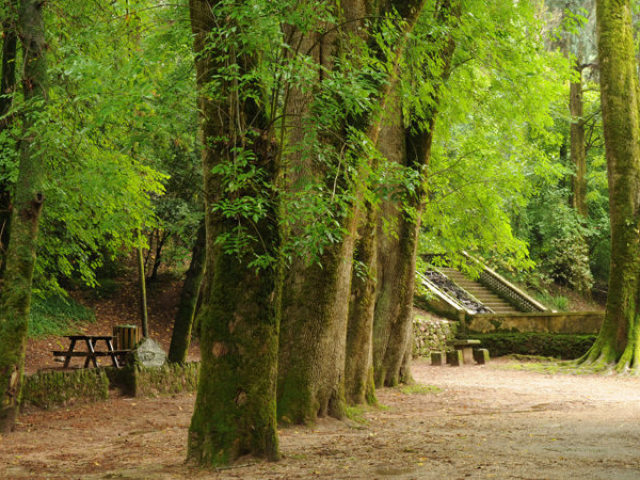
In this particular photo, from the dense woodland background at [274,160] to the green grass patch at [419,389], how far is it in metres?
0.35

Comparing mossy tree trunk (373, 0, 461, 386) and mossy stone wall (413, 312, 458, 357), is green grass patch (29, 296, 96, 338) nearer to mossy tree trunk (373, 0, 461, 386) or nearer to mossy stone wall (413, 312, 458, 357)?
mossy tree trunk (373, 0, 461, 386)

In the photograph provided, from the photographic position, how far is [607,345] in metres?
16.3

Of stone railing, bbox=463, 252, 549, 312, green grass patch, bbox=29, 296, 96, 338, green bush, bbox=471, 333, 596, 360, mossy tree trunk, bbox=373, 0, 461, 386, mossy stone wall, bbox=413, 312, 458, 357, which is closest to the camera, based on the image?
mossy tree trunk, bbox=373, 0, 461, 386

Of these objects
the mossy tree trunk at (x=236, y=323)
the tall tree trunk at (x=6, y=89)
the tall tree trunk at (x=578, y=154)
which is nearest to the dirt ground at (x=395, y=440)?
the mossy tree trunk at (x=236, y=323)

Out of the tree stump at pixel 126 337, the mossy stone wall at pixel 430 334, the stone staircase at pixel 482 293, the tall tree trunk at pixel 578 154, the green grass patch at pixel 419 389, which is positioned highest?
the tall tree trunk at pixel 578 154

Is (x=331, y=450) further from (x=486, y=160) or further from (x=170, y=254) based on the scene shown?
(x=170, y=254)

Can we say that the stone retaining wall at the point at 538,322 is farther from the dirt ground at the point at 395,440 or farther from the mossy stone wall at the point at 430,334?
the dirt ground at the point at 395,440

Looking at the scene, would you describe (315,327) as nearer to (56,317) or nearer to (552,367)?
(552,367)

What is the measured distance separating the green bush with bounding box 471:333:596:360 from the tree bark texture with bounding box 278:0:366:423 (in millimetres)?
13870

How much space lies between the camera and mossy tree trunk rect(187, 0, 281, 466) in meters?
6.11

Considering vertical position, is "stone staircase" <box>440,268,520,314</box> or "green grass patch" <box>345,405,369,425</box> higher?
"stone staircase" <box>440,268,520,314</box>

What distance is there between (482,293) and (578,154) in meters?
9.58

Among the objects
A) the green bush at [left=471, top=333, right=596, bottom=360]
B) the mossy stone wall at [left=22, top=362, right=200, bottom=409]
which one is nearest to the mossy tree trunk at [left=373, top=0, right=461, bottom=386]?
the mossy stone wall at [left=22, top=362, right=200, bottom=409]

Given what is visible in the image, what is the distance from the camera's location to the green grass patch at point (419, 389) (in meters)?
12.9
